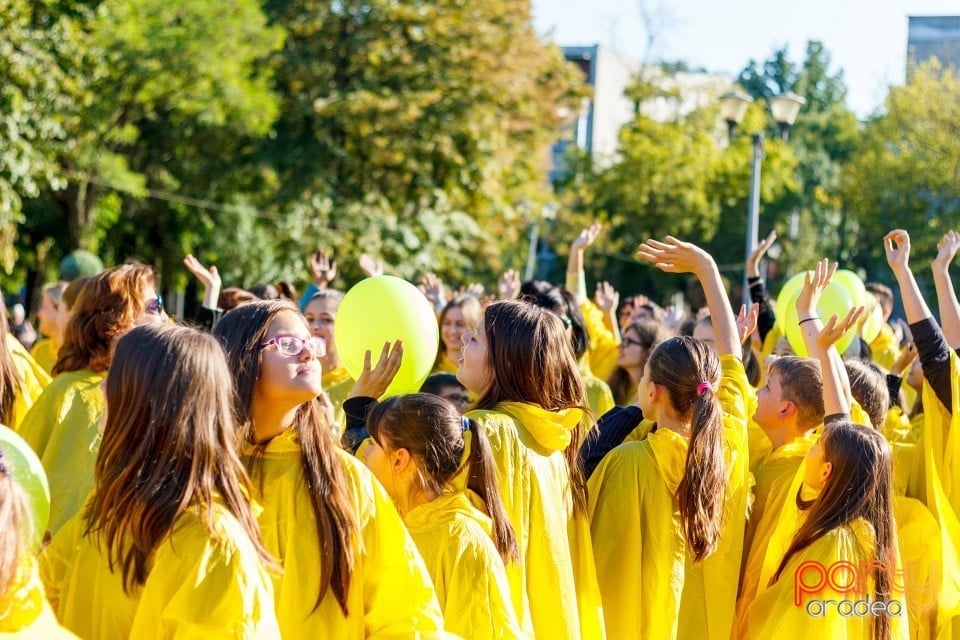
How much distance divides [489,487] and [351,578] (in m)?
0.92

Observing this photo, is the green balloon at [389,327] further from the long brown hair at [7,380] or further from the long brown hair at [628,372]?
the long brown hair at [628,372]

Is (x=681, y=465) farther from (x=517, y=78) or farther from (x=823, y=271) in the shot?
(x=517, y=78)

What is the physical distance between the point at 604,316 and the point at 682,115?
3385 cm

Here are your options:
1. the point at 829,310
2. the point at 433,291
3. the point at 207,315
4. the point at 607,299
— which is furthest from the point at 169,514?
the point at 607,299

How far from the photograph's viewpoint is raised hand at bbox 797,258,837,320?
4.93m

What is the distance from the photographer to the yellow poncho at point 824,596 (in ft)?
14.1

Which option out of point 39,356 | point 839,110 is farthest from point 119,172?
point 839,110

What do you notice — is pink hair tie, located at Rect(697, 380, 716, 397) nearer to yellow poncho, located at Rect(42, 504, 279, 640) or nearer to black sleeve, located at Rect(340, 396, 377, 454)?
black sleeve, located at Rect(340, 396, 377, 454)

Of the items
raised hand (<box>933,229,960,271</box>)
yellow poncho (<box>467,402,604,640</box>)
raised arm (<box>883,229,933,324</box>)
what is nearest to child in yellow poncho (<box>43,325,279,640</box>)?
yellow poncho (<box>467,402,604,640</box>)

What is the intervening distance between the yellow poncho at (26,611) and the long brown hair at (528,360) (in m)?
2.09

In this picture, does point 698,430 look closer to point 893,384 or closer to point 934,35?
point 893,384

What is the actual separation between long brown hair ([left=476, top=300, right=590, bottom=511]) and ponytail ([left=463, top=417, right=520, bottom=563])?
0.36 m

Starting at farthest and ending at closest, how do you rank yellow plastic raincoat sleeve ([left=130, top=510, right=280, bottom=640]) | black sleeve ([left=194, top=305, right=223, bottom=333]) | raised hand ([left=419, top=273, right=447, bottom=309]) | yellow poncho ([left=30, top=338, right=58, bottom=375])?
1. raised hand ([left=419, top=273, right=447, bottom=309])
2. yellow poncho ([left=30, top=338, right=58, bottom=375])
3. black sleeve ([left=194, top=305, right=223, bottom=333])
4. yellow plastic raincoat sleeve ([left=130, top=510, right=280, bottom=640])

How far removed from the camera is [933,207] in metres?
33.2
